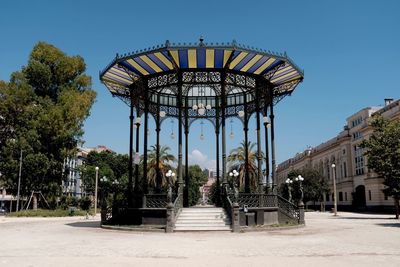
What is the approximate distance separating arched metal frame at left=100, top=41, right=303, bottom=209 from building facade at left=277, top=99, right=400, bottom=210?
30.6 metres

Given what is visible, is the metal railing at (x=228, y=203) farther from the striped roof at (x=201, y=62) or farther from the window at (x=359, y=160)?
the window at (x=359, y=160)

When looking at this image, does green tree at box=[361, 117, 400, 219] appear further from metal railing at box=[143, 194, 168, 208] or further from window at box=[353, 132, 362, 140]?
window at box=[353, 132, 362, 140]

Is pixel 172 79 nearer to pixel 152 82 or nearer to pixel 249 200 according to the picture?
pixel 152 82

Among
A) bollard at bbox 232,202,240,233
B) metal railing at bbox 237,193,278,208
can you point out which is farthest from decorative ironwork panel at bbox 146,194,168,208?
metal railing at bbox 237,193,278,208

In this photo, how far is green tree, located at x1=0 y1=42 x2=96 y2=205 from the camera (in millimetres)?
38797

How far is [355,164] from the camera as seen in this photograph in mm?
64562

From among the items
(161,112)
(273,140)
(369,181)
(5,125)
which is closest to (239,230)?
(273,140)

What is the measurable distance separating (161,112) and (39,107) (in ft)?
64.6

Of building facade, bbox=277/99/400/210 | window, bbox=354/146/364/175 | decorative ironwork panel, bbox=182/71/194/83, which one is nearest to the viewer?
decorative ironwork panel, bbox=182/71/194/83

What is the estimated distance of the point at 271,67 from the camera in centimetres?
2073

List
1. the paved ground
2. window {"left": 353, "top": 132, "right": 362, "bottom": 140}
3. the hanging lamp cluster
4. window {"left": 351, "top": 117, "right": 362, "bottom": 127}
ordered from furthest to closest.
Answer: window {"left": 351, "top": 117, "right": 362, "bottom": 127} → window {"left": 353, "top": 132, "right": 362, "bottom": 140} → the hanging lamp cluster → the paved ground

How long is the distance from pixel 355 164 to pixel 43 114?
48255 mm

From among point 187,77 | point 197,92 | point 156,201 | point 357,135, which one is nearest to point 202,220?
point 156,201

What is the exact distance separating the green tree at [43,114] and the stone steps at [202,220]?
2313 cm
